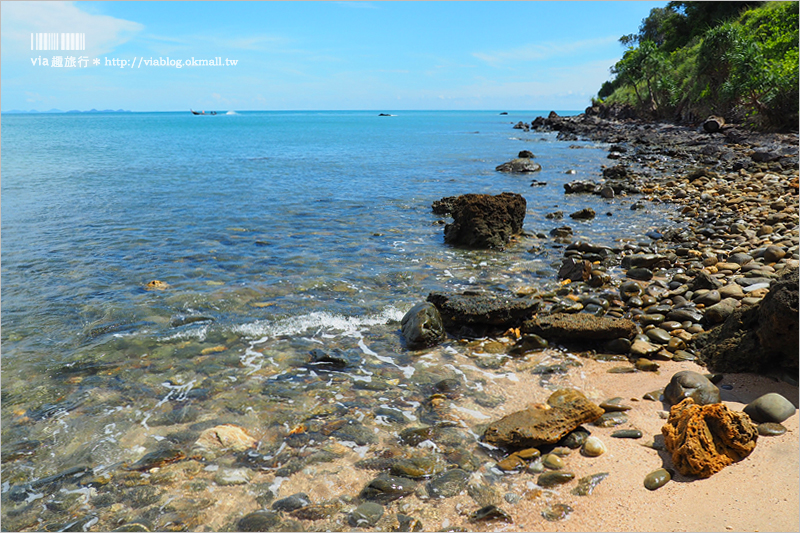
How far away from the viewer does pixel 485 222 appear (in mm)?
13359

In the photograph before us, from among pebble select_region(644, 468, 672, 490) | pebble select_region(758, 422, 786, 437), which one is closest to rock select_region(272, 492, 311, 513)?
pebble select_region(644, 468, 672, 490)

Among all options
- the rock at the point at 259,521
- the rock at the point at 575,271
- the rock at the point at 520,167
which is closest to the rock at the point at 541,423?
the rock at the point at 259,521

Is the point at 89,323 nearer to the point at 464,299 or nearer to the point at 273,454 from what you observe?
the point at 273,454

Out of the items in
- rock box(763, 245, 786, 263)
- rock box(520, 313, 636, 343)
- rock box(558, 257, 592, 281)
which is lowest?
rock box(520, 313, 636, 343)

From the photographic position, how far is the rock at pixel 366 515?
4.22 metres

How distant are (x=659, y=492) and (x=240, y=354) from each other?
5836 mm

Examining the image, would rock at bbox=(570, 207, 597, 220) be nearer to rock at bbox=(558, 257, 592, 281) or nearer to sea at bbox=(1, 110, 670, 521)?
sea at bbox=(1, 110, 670, 521)

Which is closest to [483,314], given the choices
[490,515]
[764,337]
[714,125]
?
[764,337]

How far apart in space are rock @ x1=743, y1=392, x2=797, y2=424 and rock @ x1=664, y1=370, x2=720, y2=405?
36 centimetres

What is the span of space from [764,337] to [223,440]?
21.0 feet

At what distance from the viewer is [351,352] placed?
756 cm

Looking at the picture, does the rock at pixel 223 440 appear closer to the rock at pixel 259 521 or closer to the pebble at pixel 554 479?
the rock at pixel 259 521

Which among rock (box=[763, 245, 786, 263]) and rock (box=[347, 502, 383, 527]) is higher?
rock (box=[763, 245, 786, 263])

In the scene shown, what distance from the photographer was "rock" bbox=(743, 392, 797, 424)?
185 inches
